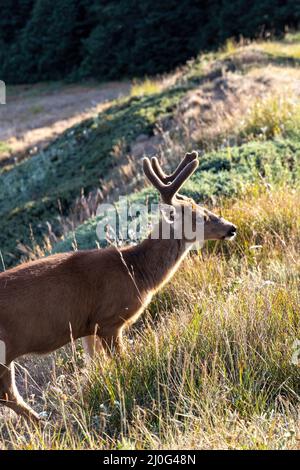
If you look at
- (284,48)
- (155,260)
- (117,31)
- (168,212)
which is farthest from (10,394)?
(117,31)

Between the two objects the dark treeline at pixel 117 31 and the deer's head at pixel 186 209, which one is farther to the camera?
the dark treeline at pixel 117 31

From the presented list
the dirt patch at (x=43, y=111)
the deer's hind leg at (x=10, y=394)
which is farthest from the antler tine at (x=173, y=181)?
the dirt patch at (x=43, y=111)

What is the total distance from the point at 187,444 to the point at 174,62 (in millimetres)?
39604

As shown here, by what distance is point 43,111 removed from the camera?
36.6 metres

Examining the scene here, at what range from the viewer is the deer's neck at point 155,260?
6560mm

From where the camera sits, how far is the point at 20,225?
50.2ft

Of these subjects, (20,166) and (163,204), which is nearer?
(163,204)

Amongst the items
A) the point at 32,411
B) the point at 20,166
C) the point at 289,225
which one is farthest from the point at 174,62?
the point at 32,411

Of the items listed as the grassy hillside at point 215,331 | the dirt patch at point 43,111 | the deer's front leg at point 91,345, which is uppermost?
the grassy hillside at point 215,331

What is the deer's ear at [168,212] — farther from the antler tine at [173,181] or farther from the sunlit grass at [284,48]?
the sunlit grass at [284,48]

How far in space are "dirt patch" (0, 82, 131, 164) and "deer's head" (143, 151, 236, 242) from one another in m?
15.7

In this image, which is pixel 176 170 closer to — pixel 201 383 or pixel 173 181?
pixel 173 181

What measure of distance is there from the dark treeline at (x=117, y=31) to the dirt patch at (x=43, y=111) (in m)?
2.00

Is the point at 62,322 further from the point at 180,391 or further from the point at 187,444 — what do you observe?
the point at 187,444
